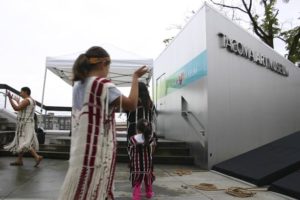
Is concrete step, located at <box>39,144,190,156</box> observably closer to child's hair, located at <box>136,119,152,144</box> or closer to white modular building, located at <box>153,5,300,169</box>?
white modular building, located at <box>153,5,300,169</box>

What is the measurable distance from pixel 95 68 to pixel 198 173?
6.17 metres

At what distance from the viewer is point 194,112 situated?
10.3 metres

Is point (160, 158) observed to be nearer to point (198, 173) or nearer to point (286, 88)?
point (198, 173)

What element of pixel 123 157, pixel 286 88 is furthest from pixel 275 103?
pixel 123 157

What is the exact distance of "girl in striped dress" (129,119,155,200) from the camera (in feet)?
18.2

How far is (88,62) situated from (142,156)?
316 centimetres

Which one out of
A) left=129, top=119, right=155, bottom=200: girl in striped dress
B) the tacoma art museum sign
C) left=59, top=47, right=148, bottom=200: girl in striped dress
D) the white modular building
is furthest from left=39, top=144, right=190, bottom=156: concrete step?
left=59, top=47, right=148, bottom=200: girl in striped dress

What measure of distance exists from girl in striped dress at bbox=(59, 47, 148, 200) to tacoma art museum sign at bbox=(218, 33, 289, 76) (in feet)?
24.0

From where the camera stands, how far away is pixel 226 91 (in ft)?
31.5

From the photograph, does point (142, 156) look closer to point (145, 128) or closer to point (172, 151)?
point (145, 128)

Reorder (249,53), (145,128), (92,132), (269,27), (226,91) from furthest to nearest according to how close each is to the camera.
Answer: (269,27) < (249,53) < (226,91) < (145,128) < (92,132)

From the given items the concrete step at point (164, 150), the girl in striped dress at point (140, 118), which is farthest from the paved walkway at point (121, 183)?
the concrete step at point (164, 150)

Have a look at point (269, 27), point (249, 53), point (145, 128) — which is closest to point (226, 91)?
point (249, 53)

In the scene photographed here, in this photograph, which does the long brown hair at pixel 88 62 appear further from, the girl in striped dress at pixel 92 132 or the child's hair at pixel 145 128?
the child's hair at pixel 145 128
